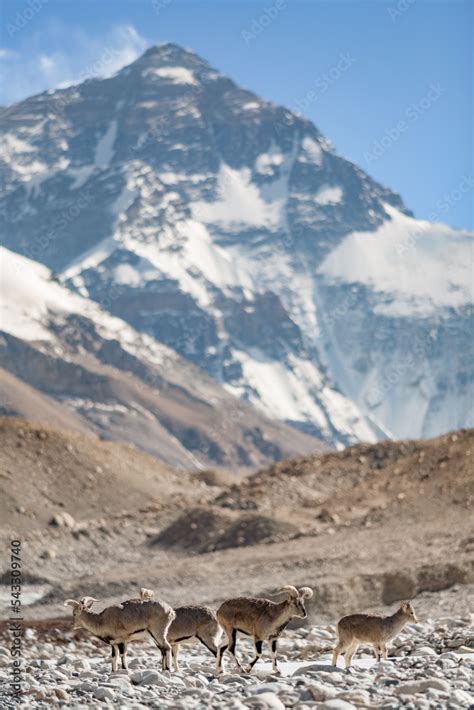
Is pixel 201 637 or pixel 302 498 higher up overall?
pixel 302 498

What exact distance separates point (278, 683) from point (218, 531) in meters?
41.6

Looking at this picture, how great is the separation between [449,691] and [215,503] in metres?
50.3

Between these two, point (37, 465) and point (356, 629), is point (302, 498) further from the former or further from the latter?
point (356, 629)

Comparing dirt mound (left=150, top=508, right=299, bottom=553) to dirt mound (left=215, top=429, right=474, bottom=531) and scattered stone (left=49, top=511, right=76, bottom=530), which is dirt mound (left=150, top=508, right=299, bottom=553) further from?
scattered stone (left=49, top=511, right=76, bottom=530)

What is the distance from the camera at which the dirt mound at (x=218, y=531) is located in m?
55.8

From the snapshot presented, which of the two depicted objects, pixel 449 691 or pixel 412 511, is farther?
pixel 412 511

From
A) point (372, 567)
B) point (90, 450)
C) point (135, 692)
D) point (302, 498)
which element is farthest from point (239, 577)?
point (135, 692)

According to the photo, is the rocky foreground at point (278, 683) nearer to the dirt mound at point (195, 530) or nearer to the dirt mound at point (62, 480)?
the dirt mound at point (195, 530)

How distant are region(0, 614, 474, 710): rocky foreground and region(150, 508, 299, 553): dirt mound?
30.5m

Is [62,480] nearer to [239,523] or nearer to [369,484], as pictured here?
[239,523]

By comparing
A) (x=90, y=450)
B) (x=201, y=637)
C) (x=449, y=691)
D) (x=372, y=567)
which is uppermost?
(x=90, y=450)

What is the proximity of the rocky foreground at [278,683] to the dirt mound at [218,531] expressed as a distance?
30.5m

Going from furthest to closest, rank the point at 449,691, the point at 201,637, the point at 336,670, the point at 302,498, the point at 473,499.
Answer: the point at 302,498 → the point at 473,499 → the point at 201,637 → the point at 336,670 → the point at 449,691

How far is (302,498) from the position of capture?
64.9 m
